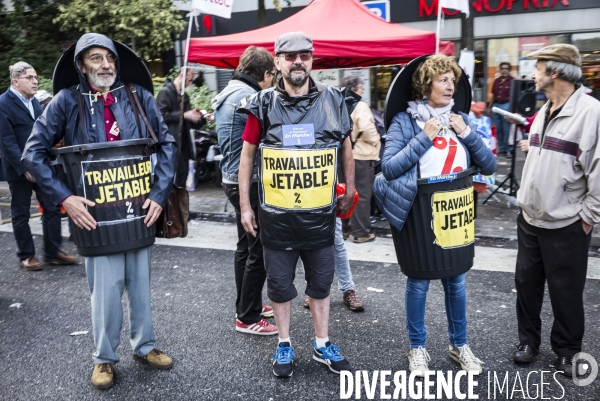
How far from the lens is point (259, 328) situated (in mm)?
4090

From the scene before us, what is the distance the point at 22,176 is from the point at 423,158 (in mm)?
4308

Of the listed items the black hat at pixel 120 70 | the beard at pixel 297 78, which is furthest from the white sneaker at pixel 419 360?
the black hat at pixel 120 70

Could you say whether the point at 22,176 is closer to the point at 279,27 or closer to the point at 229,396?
the point at 229,396

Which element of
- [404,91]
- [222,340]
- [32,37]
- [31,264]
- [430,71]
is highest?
[32,37]

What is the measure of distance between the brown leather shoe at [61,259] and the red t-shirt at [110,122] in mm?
3060

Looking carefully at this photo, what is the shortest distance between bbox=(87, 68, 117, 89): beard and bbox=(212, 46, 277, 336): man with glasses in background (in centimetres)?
85

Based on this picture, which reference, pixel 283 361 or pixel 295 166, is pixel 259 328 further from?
pixel 295 166

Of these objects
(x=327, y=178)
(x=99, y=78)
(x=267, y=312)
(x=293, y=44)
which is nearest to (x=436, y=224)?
(x=327, y=178)

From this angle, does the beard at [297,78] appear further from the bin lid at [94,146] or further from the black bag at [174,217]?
the black bag at [174,217]

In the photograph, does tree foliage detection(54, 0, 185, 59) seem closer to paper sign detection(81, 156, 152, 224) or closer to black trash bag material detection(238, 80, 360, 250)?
paper sign detection(81, 156, 152, 224)

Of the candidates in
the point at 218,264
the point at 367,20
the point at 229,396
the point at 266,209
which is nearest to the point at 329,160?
the point at 266,209

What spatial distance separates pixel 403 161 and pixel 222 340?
5.97 ft

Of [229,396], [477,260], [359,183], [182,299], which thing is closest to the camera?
[229,396]

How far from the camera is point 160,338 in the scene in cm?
405
